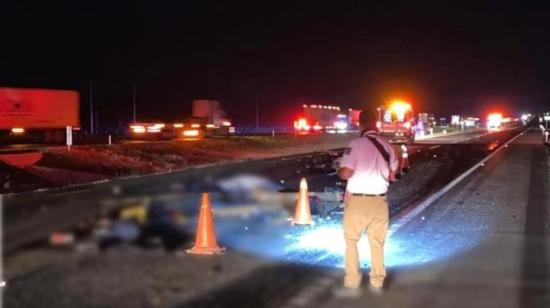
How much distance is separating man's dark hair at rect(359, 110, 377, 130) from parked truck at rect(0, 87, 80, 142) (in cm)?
3273

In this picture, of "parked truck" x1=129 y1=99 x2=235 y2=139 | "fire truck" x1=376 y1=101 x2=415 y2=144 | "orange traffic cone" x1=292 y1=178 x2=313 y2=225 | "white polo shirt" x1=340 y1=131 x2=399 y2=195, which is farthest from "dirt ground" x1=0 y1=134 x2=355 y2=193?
"white polo shirt" x1=340 y1=131 x2=399 y2=195

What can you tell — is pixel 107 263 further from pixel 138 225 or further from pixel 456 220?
pixel 456 220

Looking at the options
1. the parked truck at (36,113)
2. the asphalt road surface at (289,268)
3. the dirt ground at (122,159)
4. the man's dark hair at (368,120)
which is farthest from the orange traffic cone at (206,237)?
the parked truck at (36,113)

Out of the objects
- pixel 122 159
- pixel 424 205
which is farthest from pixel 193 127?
pixel 424 205

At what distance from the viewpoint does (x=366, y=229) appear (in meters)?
7.58

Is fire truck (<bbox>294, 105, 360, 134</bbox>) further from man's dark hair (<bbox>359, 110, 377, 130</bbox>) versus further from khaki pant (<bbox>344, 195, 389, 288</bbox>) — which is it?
khaki pant (<bbox>344, 195, 389, 288</bbox>)

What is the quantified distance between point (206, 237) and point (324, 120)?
55886mm

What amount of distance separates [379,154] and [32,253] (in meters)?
5.23

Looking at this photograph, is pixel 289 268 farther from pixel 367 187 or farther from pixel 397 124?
pixel 397 124

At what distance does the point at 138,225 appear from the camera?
41.7 ft

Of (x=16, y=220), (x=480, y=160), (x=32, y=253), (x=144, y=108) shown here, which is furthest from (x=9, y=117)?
(x=144, y=108)

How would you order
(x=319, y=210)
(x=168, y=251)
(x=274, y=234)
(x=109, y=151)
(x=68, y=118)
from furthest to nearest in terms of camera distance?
(x=68, y=118), (x=109, y=151), (x=319, y=210), (x=274, y=234), (x=168, y=251)

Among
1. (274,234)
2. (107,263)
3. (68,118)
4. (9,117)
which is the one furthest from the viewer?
(68,118)

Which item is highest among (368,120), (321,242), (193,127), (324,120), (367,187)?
(368,120)
